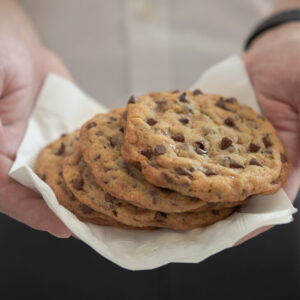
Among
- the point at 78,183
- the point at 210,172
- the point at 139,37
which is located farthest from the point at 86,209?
the point at 139,37

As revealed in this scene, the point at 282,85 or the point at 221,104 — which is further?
the point at 282,85

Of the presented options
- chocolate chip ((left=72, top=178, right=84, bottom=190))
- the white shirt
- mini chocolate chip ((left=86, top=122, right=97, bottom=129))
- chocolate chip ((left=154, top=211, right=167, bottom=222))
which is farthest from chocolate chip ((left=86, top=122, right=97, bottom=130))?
the white shirt

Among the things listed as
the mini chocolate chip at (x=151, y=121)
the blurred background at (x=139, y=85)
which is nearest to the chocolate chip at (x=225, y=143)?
the mini chocolate chip at (x=151, y=121)

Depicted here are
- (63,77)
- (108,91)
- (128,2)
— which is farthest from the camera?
(108,91)

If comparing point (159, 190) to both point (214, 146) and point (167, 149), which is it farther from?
point (214, 146)

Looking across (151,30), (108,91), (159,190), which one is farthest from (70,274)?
(151,30)

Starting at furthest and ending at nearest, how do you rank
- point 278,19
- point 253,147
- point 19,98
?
1. point 278,19
2. point 19,98
3. point 253,147

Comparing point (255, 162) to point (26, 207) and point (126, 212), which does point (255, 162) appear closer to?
point (126, 212)
